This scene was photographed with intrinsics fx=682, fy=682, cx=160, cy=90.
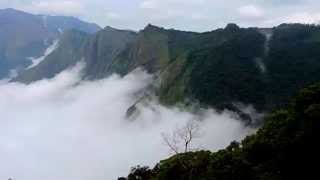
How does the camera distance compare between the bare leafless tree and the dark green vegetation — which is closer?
the dark green vegetation

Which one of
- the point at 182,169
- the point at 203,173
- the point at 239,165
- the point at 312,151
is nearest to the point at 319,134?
the point at 312,151

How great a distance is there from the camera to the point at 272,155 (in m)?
58.2

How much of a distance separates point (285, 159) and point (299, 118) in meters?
3.51

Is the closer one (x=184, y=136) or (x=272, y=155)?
(x=272, y=155)

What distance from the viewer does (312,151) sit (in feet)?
175

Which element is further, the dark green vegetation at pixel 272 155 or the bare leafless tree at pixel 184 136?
the bare leafless tree at pixel 184 136

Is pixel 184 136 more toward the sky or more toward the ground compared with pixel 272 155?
more toward the sky

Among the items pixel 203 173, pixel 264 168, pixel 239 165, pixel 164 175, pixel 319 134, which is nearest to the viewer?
pixel 319 134

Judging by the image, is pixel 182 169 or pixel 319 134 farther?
pixel 182 169

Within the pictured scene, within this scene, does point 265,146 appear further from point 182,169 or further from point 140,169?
point 140,169

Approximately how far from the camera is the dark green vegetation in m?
53.7

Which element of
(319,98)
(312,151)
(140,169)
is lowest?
(140,169)

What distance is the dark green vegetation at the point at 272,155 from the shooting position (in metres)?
53.7

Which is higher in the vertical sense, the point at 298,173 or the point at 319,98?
the point at 319,98
